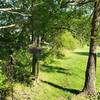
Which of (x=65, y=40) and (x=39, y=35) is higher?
(x=39, y=35)

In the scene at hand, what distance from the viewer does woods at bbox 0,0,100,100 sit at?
Result: 12.9 metres

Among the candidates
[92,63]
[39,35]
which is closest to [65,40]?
[92,63]

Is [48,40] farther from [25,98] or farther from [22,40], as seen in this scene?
[22,40]

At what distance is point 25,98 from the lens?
1853 cm

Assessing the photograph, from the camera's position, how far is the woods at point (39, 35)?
12887 millimetres

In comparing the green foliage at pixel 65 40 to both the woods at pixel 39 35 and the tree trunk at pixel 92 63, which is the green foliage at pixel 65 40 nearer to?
the woods at pixel 39 35

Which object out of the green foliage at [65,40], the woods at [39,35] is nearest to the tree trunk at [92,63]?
the woods at [39,35]

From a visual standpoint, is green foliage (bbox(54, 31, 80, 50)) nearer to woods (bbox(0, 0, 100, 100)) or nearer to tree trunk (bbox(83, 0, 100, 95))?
woods (bbox(0, 0, 100, 100))

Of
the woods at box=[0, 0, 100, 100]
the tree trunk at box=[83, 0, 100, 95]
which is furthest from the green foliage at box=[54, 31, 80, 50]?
the tree trunk at box=[83, 0, 100, 95]

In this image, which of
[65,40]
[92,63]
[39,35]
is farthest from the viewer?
[65,40]

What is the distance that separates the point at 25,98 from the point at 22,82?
268cm

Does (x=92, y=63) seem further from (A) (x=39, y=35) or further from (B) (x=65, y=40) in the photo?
(A) (x=39, y=35)

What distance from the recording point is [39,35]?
13.9 metres

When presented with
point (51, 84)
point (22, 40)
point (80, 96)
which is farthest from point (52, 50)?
point (22, 40)
